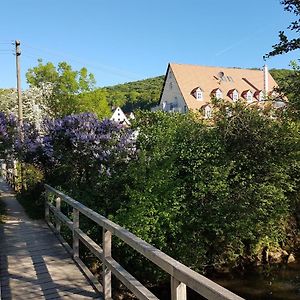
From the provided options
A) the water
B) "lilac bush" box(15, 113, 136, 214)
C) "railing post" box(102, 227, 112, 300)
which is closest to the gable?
the water

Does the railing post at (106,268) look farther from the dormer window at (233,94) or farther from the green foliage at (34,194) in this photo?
the dormer window at (233,94)

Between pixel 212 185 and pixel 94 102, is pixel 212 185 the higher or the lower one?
the lower one

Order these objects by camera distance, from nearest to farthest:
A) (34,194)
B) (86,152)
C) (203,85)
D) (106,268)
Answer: (106,268)
(86,152)
(34,194)
(203,85)

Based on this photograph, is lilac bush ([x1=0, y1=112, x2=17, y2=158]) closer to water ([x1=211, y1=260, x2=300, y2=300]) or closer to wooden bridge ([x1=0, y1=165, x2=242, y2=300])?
wooden bridge ([x1=0, y1=165, x2=242, y2=300])

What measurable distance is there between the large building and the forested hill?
17.7 meters

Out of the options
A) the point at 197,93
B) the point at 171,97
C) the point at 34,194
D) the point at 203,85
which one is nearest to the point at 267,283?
the point at 34,194

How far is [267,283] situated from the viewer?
11.1m

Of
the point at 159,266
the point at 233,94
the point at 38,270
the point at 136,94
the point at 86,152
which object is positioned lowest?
the point at 38,270

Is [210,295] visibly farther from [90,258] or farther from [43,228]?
[43,228]

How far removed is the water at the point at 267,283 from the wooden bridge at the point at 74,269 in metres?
5.38

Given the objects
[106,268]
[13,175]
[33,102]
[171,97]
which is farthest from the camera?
[171,97]

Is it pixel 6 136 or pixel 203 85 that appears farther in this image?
pixel 203 85

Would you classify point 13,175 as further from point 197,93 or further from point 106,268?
point 197,93

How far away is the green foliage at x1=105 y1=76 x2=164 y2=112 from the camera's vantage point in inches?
2825
